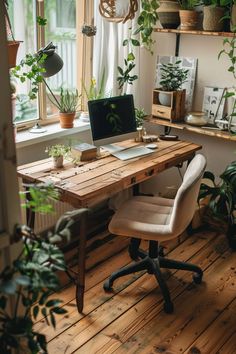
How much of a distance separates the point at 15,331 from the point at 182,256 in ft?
6.21

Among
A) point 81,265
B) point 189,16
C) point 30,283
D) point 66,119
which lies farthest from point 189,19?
point 30,283

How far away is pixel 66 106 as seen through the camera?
3.08m

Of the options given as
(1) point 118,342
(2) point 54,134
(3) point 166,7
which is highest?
(3) point 166,7

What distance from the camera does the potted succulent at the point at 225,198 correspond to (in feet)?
9.56

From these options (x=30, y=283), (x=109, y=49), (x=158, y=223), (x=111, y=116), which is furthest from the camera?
(x=109, y=49)

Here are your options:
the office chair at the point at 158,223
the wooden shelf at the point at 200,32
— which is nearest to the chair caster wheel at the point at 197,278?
the office chair at the point at 158,223

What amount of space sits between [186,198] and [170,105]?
120cm

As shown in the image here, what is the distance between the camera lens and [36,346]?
131 centimetres

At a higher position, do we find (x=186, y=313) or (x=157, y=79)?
(x=157, y=79)

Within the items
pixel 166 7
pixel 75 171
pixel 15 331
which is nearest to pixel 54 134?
pixel 75 171

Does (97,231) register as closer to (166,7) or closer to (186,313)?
(186,313)

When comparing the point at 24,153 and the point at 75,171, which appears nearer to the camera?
the point at 75,171

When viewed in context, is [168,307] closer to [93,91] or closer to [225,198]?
[225,198]

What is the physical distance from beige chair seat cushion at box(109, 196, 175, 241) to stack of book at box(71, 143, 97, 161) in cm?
37
